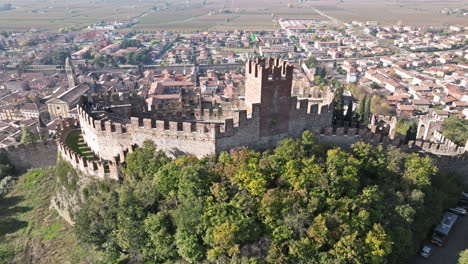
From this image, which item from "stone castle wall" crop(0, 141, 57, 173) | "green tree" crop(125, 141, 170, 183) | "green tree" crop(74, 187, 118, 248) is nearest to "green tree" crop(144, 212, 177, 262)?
"green tree" crop(74, 187, 118, 248)

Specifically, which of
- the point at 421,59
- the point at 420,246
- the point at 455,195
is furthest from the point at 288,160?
the point at 421,59

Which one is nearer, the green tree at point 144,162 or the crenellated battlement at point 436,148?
the green tree at point 144,162

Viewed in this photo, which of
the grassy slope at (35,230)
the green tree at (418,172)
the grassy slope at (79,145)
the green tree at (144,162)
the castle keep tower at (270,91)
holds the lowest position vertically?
the grassy slope at (35,230)

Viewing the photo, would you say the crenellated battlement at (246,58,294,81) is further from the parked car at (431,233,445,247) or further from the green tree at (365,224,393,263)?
the parked car at (431,233,445,247)

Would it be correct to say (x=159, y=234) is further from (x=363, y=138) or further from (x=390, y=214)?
(x=363, y=138)

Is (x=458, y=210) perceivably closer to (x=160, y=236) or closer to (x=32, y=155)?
(x=160, y=236)

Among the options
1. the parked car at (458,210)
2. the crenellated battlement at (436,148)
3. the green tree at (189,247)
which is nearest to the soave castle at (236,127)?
the green tree at (189,247)

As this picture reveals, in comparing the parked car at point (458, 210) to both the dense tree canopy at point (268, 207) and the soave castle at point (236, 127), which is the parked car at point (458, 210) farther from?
the soave castle at point (236, 127)
